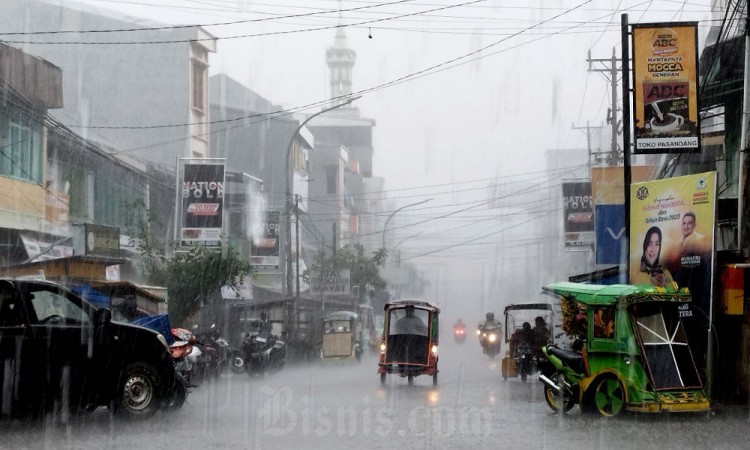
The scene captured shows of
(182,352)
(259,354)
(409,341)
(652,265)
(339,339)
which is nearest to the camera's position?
(182,352)

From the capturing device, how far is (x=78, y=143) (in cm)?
3362

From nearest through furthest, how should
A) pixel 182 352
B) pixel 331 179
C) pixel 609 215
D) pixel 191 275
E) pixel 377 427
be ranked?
pixel 377 427 → pixel 182 352 → pixel 609 215 → pixel 191 275 → pixel 331 179

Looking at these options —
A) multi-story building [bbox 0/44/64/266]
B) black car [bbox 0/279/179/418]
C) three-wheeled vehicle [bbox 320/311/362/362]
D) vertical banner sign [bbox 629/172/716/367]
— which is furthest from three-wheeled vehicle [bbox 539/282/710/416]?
three-wheeled vehicle [bbox 320/311/362/362]

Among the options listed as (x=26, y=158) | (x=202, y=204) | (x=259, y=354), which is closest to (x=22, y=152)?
(x=26, y=158)

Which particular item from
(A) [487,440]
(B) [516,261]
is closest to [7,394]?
(A) [487,440]

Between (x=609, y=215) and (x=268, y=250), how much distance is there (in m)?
17.7

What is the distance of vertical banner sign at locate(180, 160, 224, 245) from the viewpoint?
33312mm

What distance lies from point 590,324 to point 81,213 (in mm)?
22997

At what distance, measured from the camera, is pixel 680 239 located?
62.0ft

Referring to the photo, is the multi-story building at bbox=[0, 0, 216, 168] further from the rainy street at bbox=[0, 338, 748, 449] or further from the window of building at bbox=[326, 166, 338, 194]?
the window of building at bbox=[326, 166, 338, 194]

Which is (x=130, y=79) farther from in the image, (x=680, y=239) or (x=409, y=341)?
(x=680, y=239)

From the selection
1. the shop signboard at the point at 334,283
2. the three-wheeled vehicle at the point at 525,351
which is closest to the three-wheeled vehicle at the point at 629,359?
the three-wheeled vehicle at the point at 525,351

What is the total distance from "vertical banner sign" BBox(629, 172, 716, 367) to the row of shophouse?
10.4 m

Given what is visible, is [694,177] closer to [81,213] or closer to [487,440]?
[487,440]
